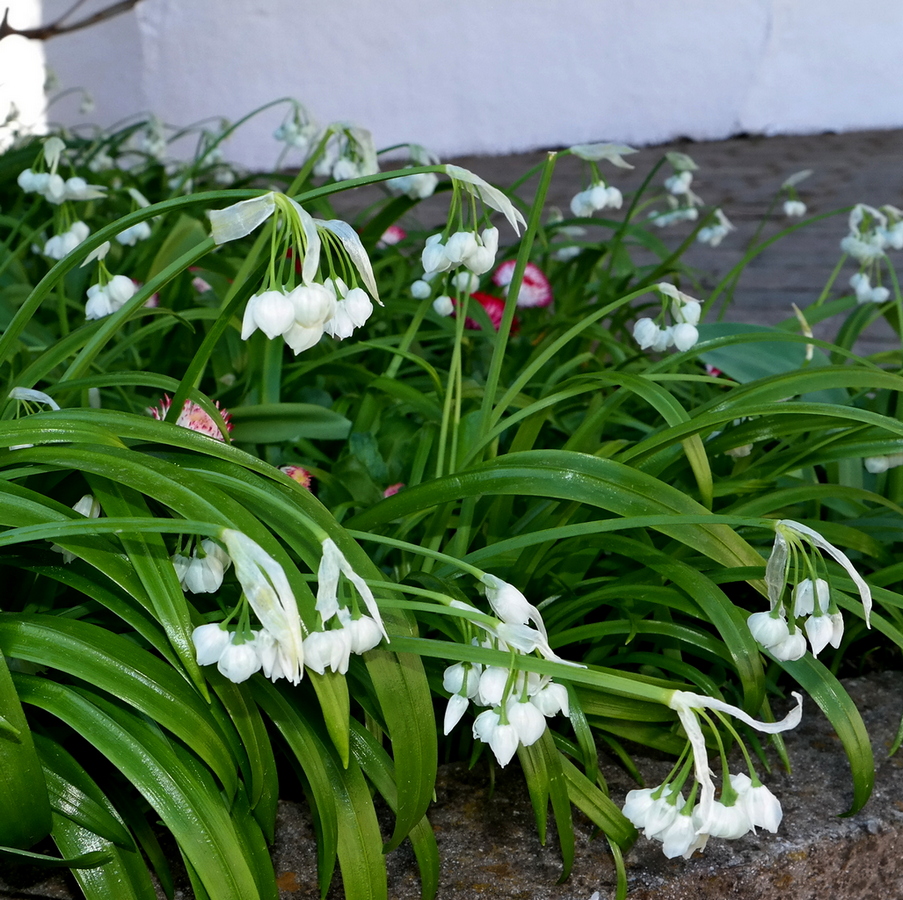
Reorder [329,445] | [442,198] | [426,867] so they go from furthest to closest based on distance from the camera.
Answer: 1. [442,198]
2. [329,445]
3. [426,867]

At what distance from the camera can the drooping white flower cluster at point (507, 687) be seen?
0.76 metres

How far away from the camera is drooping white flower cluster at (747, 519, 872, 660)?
82 centimetres

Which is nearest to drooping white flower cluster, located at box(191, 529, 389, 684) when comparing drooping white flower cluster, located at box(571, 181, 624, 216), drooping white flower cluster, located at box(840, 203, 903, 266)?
drooping white flower cluster, located at box(571, 181, 624, 216)

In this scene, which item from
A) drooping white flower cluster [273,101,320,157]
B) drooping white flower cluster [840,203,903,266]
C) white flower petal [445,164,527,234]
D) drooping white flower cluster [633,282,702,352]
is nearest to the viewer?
white flower petal [445,164,527,234]

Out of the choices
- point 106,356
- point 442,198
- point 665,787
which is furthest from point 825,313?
point 442,198

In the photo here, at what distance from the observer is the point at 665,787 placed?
2.55 feet

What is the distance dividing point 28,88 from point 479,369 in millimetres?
4631

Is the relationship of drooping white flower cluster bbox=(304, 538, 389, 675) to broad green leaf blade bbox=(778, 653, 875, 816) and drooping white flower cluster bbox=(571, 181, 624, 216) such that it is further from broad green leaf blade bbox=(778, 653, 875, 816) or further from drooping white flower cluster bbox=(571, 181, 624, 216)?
drooping white flower cluster bbox=(571, 181, 624, 216)

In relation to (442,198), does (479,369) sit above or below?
above

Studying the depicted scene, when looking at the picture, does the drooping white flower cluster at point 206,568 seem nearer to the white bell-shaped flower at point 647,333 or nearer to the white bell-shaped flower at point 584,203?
the white bell-shaped flower at point 647,333

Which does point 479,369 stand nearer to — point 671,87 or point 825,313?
point 825,313

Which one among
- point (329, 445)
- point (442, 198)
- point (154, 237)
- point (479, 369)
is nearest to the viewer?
point (329, 445)

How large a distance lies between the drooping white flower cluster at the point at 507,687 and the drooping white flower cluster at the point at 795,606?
0.19 metres

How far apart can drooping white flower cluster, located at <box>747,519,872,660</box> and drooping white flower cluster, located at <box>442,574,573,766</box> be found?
0.63ft
